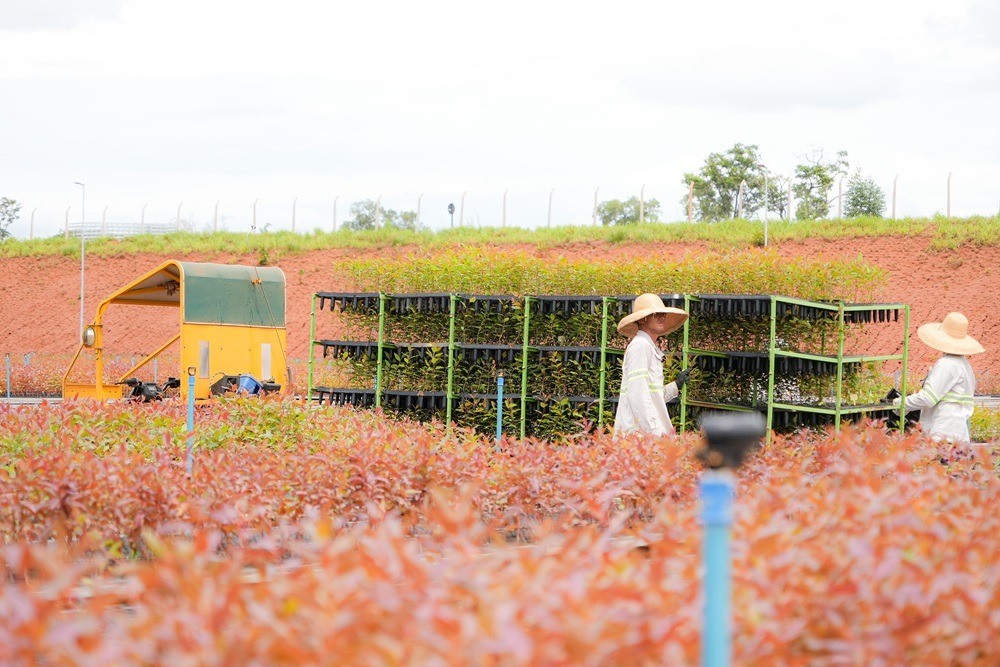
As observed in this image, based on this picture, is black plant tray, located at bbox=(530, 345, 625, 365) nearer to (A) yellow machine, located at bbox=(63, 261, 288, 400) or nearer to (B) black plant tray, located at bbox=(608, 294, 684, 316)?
(B) black plant tray, located at bbox=(608, 294, 684, 316)

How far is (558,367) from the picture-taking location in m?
12.8

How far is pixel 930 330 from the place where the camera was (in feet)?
34.1

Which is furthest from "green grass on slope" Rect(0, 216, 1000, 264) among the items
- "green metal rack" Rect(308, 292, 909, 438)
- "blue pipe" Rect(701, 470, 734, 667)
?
"blue pipe" Rect(701, 470, 734, 667)

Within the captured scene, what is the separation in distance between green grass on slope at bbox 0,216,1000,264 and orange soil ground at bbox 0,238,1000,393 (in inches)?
18.8

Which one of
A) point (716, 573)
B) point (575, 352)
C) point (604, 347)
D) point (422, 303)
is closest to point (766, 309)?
point (604, 347)

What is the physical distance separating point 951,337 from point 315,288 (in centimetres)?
4120

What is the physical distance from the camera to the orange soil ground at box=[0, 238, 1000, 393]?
41.0m

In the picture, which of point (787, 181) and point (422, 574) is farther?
point (787, 181)

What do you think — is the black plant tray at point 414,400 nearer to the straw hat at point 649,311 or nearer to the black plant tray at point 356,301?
the black plant tray at point 356,301

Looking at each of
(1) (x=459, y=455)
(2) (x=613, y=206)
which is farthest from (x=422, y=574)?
(2) (x=613, y=206)

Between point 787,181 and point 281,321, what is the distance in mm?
40356

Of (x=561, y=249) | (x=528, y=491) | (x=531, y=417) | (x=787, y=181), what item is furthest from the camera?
(x=787, y=181)

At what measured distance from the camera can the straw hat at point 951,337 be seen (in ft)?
33.3

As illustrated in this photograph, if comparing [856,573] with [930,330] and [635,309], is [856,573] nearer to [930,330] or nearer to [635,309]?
[635,309]
